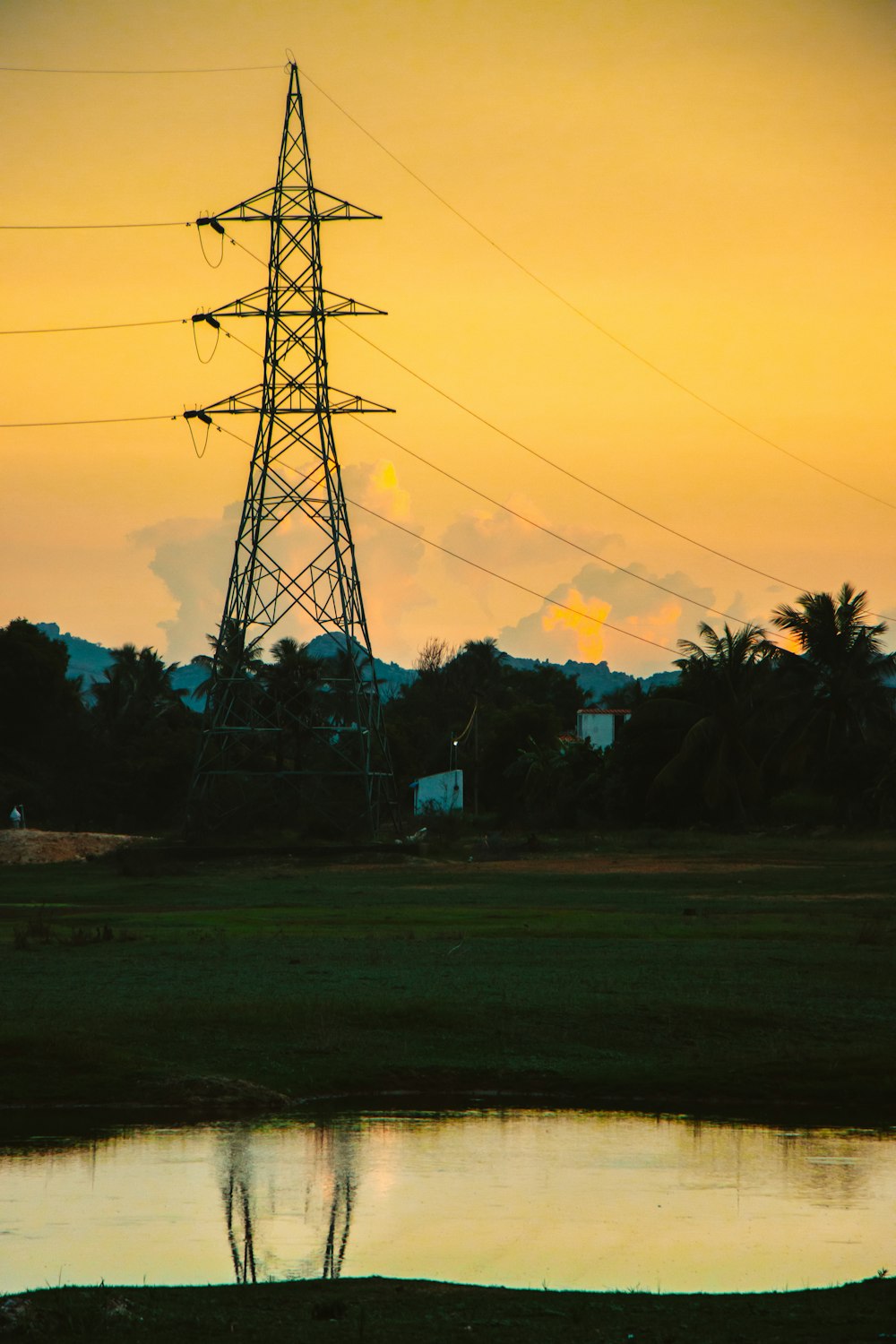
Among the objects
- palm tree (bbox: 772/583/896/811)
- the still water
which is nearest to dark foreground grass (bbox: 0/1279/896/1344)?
the still water

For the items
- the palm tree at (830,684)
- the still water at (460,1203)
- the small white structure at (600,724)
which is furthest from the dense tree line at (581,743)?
the still water at (460,1203)

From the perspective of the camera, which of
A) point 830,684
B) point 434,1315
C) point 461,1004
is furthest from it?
point 830,684

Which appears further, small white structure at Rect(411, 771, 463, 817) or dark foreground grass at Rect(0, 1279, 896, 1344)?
small white structure at Rect(411, 771, 463, 817)

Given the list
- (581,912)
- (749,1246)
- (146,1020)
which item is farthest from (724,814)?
(749,1246)

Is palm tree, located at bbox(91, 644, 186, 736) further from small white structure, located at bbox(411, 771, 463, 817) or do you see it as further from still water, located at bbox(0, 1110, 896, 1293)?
still water, located at bbox(0, 1110, 896, 1293)

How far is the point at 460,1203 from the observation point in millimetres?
15328

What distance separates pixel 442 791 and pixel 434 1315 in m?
106

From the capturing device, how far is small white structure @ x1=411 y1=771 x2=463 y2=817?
11650 centimetres

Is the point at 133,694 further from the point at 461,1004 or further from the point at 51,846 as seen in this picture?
the point at 461,1004

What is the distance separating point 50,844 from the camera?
72.5 m

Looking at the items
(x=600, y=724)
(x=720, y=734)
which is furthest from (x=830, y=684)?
(x=600, y=724)

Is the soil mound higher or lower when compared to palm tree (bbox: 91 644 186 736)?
lower

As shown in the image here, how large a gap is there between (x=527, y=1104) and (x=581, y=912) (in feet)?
76.4

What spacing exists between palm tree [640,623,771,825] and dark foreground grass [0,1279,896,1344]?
74.5m
